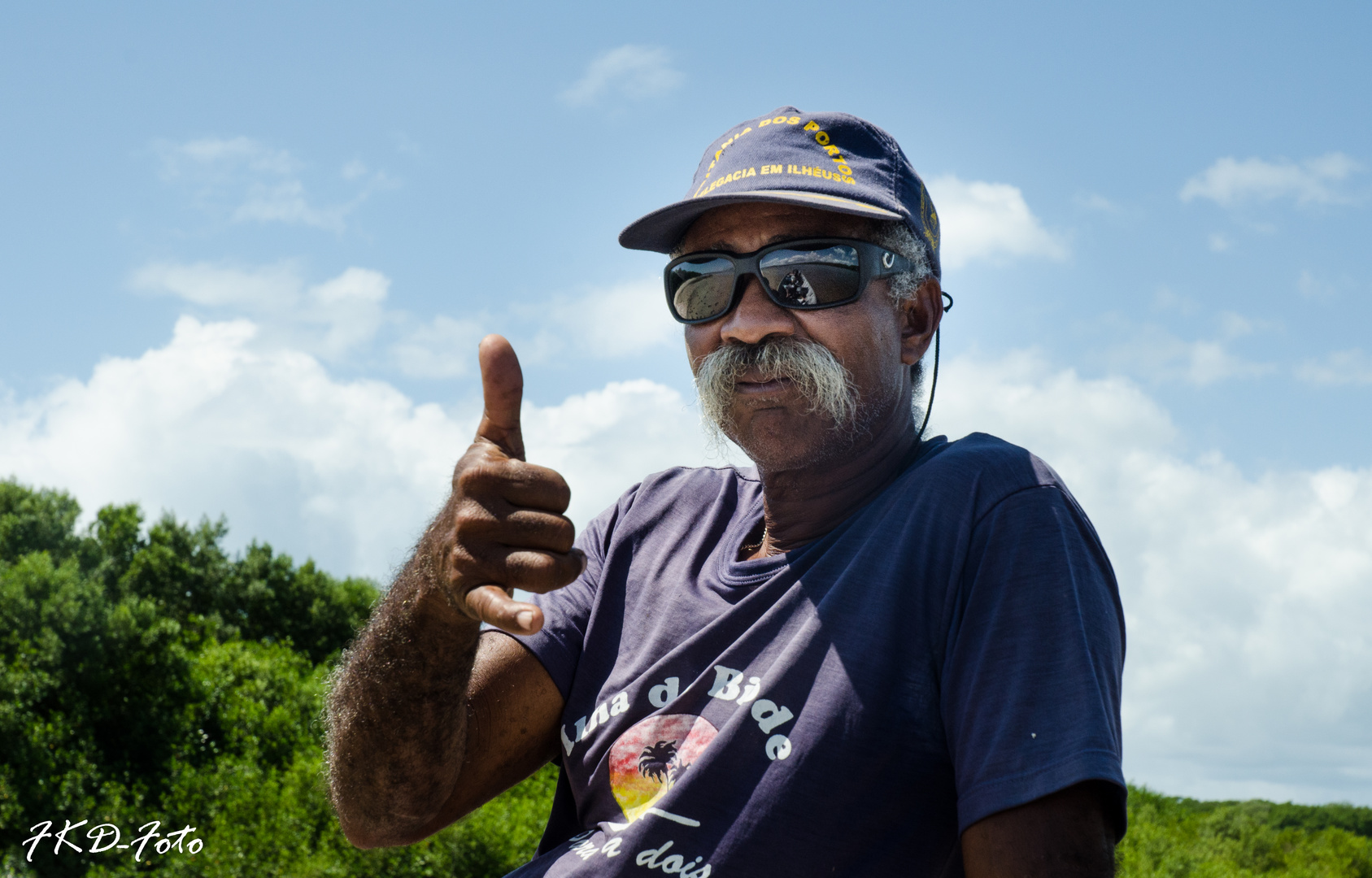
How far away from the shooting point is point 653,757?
201cm

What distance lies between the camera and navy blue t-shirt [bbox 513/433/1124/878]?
166 cm

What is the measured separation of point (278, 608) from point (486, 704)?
Result: 2367 cm

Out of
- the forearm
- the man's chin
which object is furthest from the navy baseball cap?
the forearm

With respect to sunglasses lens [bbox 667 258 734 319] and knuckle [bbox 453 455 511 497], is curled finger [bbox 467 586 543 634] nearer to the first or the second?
knuckle [bbox 453 455 511 497]

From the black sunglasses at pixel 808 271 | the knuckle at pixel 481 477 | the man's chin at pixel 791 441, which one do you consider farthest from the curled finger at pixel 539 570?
the black sunglasses at pixel 808 271

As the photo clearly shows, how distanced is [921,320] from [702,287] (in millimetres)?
549

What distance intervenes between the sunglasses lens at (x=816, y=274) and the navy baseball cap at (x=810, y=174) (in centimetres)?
11

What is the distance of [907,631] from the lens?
6.07ft

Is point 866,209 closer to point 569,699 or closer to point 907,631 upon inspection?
point 907,631

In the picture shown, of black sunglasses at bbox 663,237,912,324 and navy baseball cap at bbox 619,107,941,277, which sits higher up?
navy baseball cap at bbox 619,107,941,277

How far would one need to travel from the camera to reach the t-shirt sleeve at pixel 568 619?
2355mm

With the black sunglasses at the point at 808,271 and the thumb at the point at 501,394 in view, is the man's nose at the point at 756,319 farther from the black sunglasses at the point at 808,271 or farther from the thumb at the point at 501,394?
the thumb at the point at 501,394

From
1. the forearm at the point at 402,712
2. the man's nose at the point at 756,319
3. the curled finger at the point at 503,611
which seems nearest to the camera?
the curled finger at the point at 503,611

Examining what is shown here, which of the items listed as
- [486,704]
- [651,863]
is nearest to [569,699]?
[486,704]
